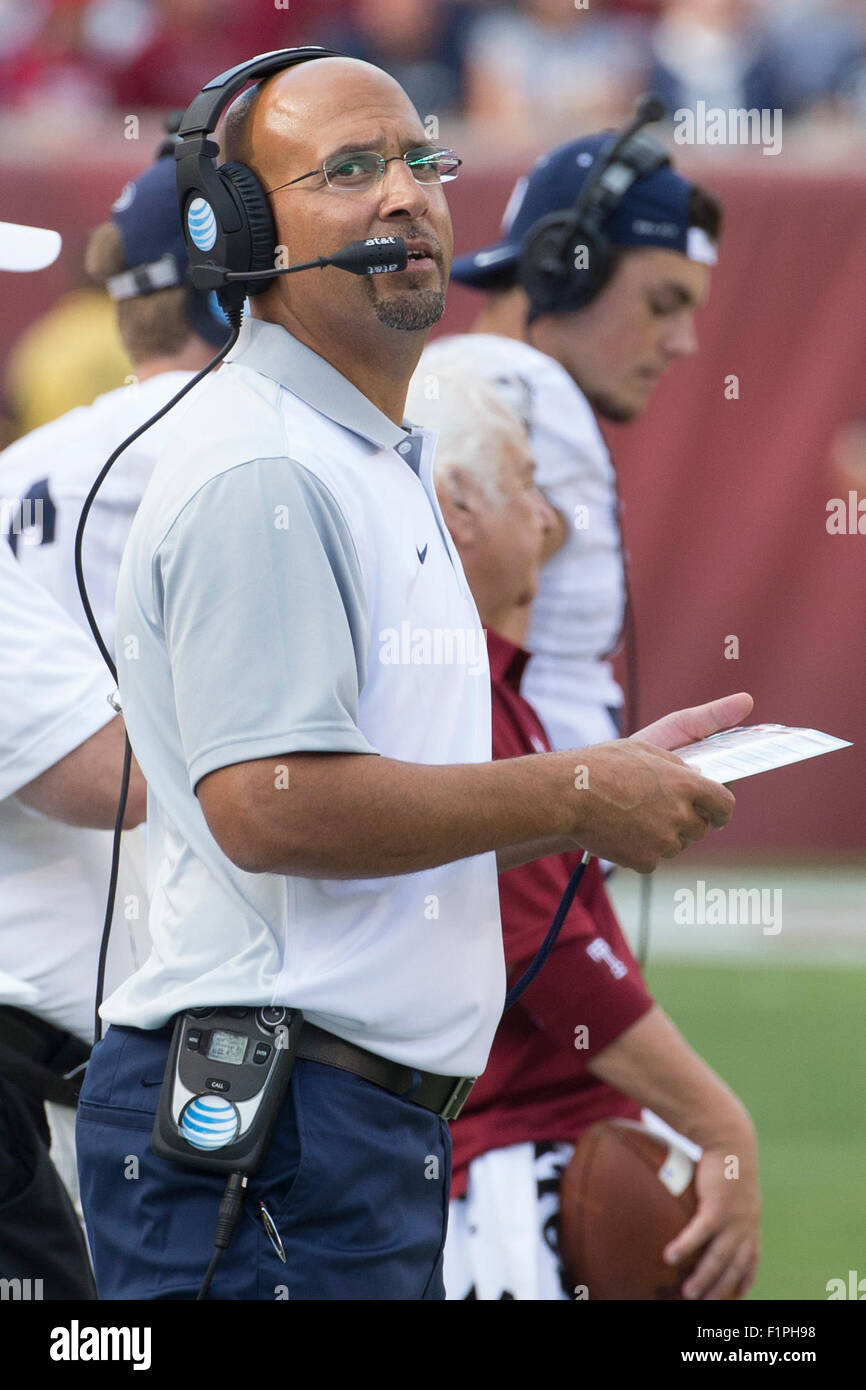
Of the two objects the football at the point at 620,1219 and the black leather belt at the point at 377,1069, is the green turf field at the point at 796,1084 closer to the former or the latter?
the football at the point at 620,1219

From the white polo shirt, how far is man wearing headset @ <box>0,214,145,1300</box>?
362 millimetres

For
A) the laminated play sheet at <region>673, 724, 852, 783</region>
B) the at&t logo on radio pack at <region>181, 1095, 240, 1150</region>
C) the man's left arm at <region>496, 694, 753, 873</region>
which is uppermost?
the man's left arm at <region>496, 694, 753, 873</region>

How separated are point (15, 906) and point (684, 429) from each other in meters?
5.19

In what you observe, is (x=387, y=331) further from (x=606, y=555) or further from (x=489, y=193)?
(x=489, y=193)

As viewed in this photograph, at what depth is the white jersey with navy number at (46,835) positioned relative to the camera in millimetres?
2068

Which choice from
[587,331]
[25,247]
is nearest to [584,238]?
[587,331]

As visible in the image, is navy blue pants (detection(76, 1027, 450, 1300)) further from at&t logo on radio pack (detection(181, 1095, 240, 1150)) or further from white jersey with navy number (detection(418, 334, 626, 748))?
white jersey with navy number (detection(418, 334, 626, 748))

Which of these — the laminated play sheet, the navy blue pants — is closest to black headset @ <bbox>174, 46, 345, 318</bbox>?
the laminated play sheet

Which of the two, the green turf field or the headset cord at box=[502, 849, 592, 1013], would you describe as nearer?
the headset cord at box=[502, 849, 592, 1013]

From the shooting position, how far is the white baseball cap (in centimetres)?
206

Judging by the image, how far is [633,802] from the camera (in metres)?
1.58

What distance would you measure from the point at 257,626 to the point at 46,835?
33.5 inches

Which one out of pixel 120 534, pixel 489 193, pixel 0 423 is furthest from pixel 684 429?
pixel 120 534

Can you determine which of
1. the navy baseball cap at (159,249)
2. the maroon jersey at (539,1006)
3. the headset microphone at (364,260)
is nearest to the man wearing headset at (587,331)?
the navy baseball cap at (159,249)
